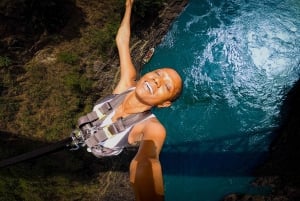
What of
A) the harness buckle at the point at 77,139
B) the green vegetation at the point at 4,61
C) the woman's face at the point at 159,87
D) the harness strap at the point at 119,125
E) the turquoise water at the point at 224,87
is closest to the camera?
the woman's face at the point at 159,87

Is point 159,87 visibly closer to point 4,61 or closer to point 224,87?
point 4,61

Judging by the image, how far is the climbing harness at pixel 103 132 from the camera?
3039 mm

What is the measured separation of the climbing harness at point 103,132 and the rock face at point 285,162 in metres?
6.43

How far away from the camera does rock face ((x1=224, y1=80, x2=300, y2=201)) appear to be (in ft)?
29.0

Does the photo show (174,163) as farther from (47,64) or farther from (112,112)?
(112,112)

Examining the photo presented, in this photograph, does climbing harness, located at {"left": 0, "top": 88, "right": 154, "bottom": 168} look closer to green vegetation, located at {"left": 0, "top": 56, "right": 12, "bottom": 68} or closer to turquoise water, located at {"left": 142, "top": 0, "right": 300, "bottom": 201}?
green vegetation, located at {"left": 0, "top": 56, "right": 12, "bottom": 68}

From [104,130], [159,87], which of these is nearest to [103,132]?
[104,130]

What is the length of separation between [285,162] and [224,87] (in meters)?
2.48

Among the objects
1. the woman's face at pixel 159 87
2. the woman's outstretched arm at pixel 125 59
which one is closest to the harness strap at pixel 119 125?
the woman's face at pixel 159 87

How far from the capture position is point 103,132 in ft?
10.2

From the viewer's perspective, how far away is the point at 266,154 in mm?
9664

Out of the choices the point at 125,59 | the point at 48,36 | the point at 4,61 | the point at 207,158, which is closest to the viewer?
the point at 125,59

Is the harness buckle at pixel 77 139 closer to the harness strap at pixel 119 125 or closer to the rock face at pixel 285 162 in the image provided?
the harness strap at pixel 119 125

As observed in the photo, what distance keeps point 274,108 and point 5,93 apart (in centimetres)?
678
